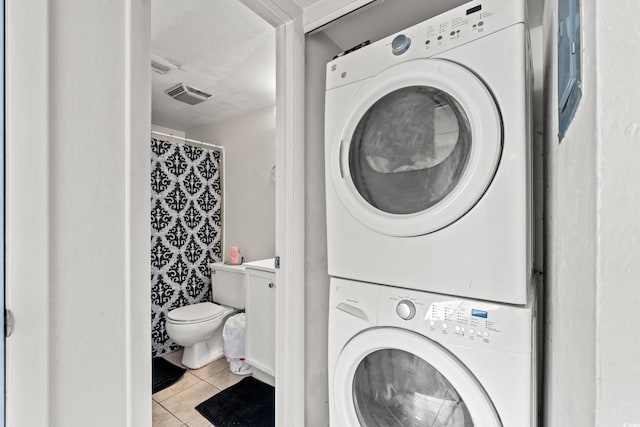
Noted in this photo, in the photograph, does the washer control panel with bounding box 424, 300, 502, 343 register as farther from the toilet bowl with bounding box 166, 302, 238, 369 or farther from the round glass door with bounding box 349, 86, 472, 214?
the toilet bowl with bounding box 166, 302, 238, 369

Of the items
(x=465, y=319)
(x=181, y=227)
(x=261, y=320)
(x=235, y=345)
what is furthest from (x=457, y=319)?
(x=181, y=227)

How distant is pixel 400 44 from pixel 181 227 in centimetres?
232

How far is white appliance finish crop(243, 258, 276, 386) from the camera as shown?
1.98 meters

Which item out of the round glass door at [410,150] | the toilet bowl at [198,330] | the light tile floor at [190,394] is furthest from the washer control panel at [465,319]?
the toilet bowl at [198,330]

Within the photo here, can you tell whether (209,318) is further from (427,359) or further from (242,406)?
(427,359)

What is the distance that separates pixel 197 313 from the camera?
2.32m

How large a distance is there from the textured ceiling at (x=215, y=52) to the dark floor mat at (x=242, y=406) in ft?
7.00

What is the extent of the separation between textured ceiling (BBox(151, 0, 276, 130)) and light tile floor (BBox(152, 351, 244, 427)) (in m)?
2.13
